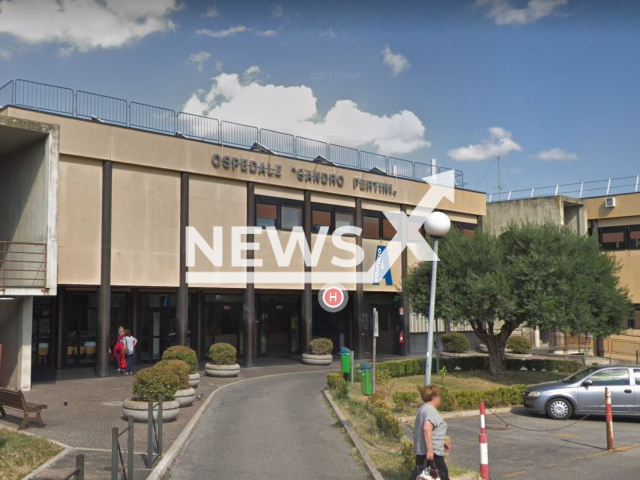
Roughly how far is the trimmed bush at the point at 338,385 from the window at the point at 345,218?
12.5 metres

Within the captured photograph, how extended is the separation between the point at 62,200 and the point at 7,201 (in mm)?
1702

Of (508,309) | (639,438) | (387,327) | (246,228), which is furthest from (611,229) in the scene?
(639,438)

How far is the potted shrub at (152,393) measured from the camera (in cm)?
1379

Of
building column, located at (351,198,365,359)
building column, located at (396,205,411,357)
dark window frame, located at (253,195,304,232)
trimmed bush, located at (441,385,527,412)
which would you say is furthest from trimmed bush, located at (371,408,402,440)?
building column, located at (396,205,411,357)

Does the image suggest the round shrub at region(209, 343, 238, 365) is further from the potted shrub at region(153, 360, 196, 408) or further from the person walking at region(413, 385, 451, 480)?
the person walking at region(413, 385, 451, 480)

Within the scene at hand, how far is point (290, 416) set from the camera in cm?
1566

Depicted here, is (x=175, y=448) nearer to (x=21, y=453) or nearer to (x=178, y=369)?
(x=21, y=453)

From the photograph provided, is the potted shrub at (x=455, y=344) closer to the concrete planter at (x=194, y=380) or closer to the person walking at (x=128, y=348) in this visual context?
the concrete planter at (x=194, y=380)

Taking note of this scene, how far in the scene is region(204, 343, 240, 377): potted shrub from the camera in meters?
23.0

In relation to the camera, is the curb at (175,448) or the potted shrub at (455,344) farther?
the potted shrub at (455,344)

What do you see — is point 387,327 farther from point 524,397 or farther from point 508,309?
point 524,397

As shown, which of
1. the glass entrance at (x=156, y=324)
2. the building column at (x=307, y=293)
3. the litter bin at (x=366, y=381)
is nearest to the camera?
the litter bin at (x=366, y=381)

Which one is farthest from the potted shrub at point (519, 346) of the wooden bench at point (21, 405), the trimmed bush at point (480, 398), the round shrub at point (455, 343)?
the wooden bench at point (21, 405)

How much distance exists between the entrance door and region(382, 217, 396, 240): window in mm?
5524
